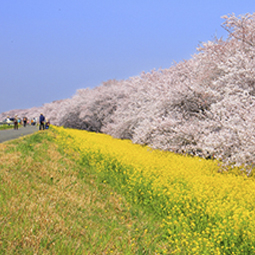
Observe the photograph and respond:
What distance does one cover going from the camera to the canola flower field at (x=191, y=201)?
21.8ft

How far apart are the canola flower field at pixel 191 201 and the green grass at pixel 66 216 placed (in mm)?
359

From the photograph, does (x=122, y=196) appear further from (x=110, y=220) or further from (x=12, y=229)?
(x=12, y=229)

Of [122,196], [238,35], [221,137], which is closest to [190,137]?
[221,137]

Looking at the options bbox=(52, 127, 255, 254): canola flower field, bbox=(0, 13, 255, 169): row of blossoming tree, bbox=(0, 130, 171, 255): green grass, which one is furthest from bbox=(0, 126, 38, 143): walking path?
bbox=(52, 127, 255, 254): canola flower field

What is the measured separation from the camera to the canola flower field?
6645 millimetres

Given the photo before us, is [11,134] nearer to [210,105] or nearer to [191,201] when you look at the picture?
[210,105]

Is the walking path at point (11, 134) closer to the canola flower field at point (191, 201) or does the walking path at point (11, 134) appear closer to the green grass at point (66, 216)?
the green grass at point (66, 216)

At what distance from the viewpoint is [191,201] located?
8180mm

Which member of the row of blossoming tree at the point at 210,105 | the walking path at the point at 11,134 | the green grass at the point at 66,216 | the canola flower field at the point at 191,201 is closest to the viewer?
the green grass at the point at 66,216

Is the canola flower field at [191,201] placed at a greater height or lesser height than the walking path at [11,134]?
lesser

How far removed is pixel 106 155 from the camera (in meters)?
13.6

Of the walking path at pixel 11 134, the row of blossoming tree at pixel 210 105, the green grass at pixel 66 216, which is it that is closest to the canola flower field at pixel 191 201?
the green grass at pixel 66 216

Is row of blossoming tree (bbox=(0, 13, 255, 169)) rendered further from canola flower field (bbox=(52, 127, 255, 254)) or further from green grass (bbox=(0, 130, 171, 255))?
green grass (bbox=(0, 130, 171, 255))

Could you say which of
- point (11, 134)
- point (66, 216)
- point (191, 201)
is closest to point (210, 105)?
point (191, 201)
